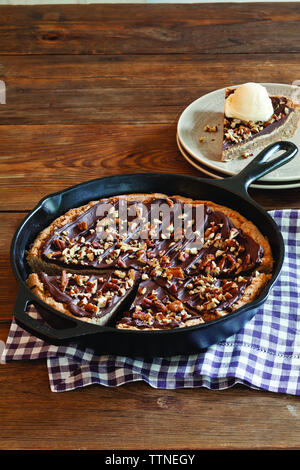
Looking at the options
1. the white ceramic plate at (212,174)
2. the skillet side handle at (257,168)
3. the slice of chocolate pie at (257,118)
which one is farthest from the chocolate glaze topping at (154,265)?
the slice of chocolate pie at (257,118)

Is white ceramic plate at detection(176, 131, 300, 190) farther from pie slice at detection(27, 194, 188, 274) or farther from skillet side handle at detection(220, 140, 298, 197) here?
pie slice at detection(27, 194, 188, 274)

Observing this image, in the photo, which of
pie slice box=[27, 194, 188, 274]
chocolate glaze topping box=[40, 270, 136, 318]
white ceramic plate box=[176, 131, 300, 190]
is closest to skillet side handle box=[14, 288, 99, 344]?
chocolate glaze topping box=[40, 270, 136, 318]

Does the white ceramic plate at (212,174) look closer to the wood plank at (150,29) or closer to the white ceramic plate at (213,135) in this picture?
the white ceramic plate at (213,135)

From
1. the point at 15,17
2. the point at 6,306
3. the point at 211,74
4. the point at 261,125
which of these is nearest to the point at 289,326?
the point at 6,306

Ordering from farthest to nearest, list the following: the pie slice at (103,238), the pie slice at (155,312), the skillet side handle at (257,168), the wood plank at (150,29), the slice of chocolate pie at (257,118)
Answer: the wood plank at (150,29), the slice of chocolate pie at (257,118), the skillet side handle at (257,168), the pie slice at (103,238), the pie slice at (155,312)

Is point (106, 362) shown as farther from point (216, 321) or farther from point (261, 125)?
→ point (261, 125)

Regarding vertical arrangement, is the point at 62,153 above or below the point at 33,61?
below
